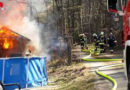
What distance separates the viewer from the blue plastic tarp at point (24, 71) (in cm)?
981

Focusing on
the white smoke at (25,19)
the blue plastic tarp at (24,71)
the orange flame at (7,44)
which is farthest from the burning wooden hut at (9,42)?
the blue plastic tarp at (24,71)

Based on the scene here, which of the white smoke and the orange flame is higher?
the white smoke

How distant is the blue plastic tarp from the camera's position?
32.2ft

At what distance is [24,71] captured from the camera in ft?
34.1

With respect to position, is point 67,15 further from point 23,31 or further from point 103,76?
point 103,76

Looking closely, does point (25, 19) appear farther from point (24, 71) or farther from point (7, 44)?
point (24, 71)

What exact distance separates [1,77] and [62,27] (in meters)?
13.7

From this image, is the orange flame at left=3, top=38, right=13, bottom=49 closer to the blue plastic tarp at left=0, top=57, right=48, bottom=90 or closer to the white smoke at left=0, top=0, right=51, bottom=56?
the white smoke at left=0, top=0, right=51, bottom=56

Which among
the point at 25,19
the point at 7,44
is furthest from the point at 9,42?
the point at 25,19

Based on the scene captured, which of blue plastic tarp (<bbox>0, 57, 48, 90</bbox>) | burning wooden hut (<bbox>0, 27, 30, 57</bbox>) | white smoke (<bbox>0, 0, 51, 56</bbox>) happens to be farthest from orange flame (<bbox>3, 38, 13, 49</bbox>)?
blue plastic tarp (<bbox>0, 57, 48, 90</bbox>)

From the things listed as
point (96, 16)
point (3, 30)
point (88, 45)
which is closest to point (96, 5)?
point (96, 16)

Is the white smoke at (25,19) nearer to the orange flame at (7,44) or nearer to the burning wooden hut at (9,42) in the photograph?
the burning wooden hut at (9,42)

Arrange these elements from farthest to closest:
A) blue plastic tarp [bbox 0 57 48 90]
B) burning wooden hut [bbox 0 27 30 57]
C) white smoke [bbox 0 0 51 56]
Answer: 1. white smoke [bbox 0 0 51 56]
2. burning wooden hut [bbox 0 27 30 57]
3. blue plastic tarp [bbox 0 57 48 90]

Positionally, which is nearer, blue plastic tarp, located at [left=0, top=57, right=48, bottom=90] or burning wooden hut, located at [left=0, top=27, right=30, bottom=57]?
blue plastic tarp, located at [left=0, top=57, right=48, bottom=90]
